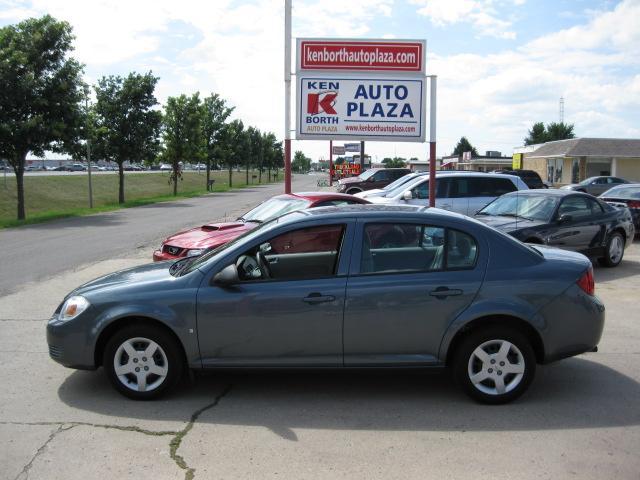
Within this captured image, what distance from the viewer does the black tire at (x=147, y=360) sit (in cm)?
489

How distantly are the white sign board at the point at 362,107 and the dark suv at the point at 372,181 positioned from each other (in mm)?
16333

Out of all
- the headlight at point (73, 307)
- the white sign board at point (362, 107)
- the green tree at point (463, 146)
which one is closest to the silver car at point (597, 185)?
the white sign board at point (362, 107)

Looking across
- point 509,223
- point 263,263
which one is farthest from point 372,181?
point 263,263

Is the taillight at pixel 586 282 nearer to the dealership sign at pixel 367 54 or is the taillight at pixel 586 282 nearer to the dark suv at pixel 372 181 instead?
the dealership sign at pixel 367 54

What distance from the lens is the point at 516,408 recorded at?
486 cm

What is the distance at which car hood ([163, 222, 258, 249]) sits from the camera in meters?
8.54

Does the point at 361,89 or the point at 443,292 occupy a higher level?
the point at 361,89

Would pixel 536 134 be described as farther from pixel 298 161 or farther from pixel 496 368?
pixel 496 368

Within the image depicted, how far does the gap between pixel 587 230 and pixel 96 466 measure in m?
9.71

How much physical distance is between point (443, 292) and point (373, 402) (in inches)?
41.0

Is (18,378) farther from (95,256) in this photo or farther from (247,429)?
(95,256)

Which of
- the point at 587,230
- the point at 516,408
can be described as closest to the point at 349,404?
the point at 516,408

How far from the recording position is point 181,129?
4644cm

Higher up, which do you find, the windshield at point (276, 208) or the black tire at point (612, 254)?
the windshield at point (276, 208)
